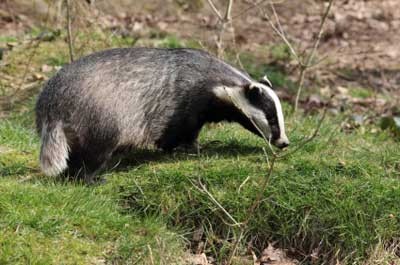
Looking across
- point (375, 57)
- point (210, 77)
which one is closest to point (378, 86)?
point (375, 57)

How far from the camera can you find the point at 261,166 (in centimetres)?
561

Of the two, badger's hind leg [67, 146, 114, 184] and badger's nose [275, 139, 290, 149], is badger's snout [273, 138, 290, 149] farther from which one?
badger's hind leg [67, 146, 114, 184]

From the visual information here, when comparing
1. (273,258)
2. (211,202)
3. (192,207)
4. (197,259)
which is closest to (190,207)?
(192,207)

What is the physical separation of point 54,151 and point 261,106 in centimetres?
157

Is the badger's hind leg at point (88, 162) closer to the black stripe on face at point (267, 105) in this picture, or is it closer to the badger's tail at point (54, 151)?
the badger's tail at point (54, 151)

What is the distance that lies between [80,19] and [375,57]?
4458 mm

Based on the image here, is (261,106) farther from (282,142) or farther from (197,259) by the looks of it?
(197,259)

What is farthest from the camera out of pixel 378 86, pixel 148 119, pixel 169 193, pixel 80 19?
pixel 378 86

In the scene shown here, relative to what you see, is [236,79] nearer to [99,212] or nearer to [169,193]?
[169,193]

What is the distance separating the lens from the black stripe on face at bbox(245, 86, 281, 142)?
19.4 feet

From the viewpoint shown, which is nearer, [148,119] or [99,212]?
[99,212]

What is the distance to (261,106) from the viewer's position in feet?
19.6

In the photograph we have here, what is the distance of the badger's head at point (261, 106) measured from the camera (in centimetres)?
592

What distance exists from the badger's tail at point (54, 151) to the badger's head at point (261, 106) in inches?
48.1
